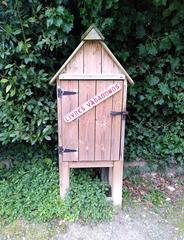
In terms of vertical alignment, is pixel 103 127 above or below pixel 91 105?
below

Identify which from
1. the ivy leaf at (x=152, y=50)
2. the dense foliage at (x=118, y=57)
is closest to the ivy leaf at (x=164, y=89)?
the dense foliage at (x=118, y=57)

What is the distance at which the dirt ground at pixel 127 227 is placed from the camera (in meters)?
2.42

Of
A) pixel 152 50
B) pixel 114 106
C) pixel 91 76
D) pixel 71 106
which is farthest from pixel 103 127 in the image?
pixel 152 50

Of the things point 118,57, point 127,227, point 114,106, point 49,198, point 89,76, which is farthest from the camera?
point 118,57

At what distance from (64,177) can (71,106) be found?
0.72 metres

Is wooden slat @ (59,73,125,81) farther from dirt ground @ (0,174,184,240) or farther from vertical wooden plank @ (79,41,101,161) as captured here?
dirt ground @ (0,174,184,240)

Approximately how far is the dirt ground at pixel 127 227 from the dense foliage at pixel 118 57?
0.63 m

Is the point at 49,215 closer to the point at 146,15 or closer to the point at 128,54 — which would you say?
the point at 128,54

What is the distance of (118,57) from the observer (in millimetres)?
2791

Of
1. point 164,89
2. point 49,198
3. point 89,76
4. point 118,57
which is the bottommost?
point 49,198

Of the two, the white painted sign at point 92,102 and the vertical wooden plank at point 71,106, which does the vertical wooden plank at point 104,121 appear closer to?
the white painted sign at point 92,102

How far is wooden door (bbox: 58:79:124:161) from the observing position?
2260 mm

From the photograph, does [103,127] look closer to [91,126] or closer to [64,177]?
[91,126]

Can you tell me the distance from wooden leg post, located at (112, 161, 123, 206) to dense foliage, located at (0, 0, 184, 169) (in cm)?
66
